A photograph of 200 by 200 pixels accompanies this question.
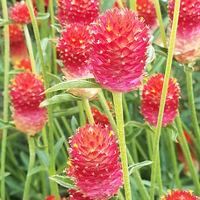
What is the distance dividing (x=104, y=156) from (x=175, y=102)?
1.63 ft

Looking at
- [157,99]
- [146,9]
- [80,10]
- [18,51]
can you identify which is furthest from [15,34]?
[157,99]

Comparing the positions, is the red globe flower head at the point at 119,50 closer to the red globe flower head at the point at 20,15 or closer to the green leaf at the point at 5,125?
the green leaf at the point at 5,125

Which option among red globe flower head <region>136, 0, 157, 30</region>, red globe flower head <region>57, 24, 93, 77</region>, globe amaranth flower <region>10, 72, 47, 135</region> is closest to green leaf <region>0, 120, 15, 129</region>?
globe amaranth flower <region>10, 72, 47, 135</region>

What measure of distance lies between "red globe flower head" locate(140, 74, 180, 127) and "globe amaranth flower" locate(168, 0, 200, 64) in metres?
0.09

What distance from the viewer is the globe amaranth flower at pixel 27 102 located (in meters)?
1.22

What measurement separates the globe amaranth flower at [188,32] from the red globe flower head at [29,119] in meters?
0.50

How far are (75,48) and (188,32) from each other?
37 centimetres

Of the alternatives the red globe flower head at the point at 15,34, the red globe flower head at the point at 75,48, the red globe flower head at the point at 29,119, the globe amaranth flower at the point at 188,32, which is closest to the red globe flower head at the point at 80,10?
the red globe flower head at the point at 75,48

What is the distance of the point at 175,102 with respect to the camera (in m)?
1.13

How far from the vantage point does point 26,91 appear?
1.22 metres

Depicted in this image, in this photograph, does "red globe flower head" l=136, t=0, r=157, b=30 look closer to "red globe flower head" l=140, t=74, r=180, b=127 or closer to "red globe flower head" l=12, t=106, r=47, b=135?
"red globe flower head" l=140, t=74, r=180, b=127

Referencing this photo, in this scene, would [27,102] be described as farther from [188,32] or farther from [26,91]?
[188,32]

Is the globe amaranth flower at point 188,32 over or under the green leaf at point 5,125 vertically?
over

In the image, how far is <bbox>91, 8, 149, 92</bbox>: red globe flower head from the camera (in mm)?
636
